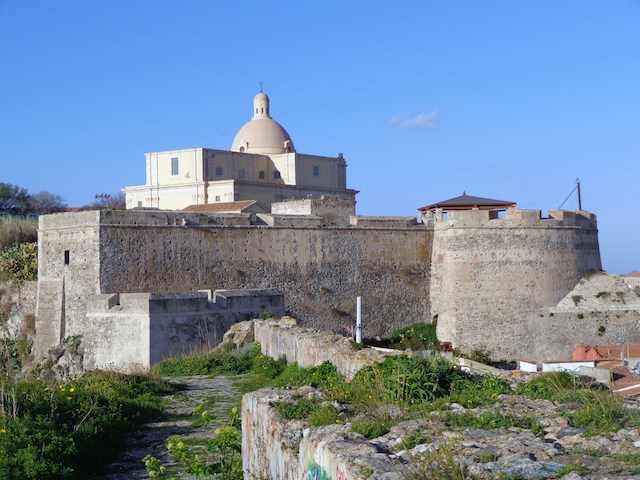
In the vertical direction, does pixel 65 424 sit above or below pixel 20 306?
below

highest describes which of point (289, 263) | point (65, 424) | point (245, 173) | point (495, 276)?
point (245, 173)

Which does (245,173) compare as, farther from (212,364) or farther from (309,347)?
(309,347)

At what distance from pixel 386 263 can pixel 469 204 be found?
6.66 meters

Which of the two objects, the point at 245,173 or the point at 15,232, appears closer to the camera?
the point at 15,232

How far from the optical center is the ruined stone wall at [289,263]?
25.8m

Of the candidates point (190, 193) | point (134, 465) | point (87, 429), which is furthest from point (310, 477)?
point (190, 193)

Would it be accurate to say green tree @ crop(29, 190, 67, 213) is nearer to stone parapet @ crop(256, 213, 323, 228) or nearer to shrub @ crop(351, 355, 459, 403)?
stone parapet @ crop(256, 213, 323, 228)

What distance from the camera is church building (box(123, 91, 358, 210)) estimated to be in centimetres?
4194

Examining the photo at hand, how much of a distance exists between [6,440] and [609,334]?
27249 millimetres

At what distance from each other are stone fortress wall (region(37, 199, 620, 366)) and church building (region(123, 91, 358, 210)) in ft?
29.6

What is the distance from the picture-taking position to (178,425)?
8.62 m

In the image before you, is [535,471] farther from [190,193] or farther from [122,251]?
[190,193]

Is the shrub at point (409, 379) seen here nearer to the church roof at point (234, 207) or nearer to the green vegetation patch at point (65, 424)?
the green vegetation patch at point (65, 424)

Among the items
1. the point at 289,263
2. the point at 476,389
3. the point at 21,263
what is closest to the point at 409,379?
the point at 476,389
